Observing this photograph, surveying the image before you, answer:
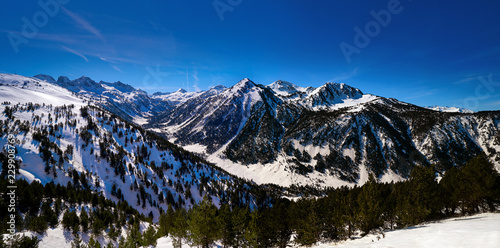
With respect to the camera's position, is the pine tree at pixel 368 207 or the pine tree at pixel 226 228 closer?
the pine tree at pixel 368 207

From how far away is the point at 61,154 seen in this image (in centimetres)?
14250

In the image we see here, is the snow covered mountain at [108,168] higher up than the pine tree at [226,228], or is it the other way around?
the snow covered mountain at [108,168]

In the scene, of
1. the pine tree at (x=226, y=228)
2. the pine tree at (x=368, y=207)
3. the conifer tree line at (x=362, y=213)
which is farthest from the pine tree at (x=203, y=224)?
the pine tree at (x=368, y=207)

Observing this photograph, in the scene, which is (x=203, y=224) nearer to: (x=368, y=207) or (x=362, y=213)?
(x=362, y=213)

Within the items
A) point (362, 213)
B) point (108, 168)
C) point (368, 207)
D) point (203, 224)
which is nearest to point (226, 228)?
point (203, 224)

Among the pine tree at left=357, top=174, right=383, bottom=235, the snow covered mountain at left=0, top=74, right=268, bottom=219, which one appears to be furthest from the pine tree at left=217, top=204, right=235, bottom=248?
the snow covered mountain at left=0, top=74, right=268, bottom=219

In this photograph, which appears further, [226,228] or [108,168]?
[108,168]

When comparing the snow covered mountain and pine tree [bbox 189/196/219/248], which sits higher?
the snow covered mountain

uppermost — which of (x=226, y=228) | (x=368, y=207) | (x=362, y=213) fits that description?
(x=368, y=207)

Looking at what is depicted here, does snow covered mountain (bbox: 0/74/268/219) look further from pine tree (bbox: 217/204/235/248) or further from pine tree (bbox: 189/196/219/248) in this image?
pine tree (bbox: 189/196/219/248)

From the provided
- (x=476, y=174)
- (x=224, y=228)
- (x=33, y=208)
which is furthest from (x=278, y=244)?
(x=33, y=208)

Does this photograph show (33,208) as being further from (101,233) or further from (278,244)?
(278,244)

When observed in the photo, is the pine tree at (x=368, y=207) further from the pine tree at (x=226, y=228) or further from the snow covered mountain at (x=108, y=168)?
the snow covered mountain at (x=108, y=168)

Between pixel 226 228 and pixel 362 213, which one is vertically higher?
pixel 362 213
